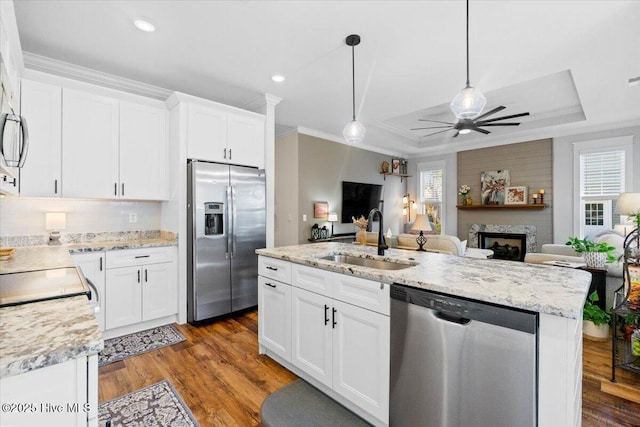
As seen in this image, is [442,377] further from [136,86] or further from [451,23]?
[136,86]

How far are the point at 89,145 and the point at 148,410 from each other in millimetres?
2562

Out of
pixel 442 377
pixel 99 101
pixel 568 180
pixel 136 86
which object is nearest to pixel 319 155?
pixel 136 86

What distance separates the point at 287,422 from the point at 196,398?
27.6 inches

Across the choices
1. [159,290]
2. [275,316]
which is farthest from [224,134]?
[275,316]

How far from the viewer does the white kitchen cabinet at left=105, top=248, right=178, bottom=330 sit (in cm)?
301

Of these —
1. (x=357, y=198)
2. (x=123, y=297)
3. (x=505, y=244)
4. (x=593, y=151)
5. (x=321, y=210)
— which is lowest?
(x=123, y=297)

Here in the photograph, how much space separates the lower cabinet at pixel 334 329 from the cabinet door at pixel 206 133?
1.77 meters

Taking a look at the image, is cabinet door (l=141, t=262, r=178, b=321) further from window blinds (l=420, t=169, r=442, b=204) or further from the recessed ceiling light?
window blinds (l=420, t=169, r=442, b=204)

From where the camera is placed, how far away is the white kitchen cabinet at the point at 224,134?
11.4 ft

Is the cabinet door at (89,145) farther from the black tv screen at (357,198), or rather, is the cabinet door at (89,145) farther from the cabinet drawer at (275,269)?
the black tv screen at (357,198)

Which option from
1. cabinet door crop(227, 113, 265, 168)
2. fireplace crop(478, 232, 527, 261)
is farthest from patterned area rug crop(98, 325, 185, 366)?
fireplace crop(478, 232, 527, 261)

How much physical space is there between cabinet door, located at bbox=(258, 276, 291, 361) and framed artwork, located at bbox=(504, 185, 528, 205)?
5675mm

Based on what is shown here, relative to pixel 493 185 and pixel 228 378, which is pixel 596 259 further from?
pixel 228 378

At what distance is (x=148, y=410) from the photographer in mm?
1956
